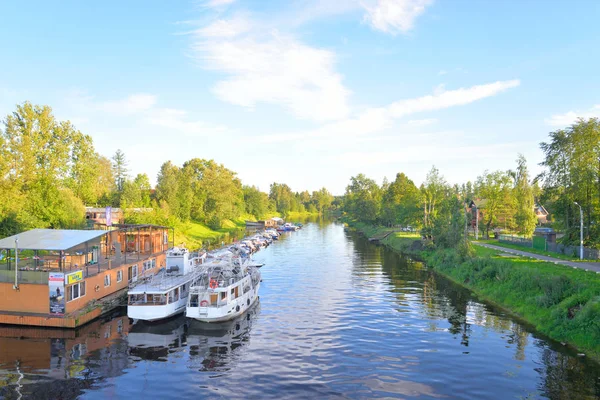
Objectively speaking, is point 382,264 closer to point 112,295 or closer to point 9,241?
point 112,295

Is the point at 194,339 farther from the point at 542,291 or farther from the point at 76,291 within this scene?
the point at 542,291

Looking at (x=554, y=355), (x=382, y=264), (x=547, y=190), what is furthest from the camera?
(x=382, y=264)

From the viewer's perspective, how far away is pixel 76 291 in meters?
37.8

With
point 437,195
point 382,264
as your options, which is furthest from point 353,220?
point 382,264

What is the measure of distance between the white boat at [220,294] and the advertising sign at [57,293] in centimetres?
1067

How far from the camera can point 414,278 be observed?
62156 mm

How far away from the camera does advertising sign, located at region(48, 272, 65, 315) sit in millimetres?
35406

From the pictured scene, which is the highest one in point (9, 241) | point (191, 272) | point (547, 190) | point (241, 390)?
point (547, 190)

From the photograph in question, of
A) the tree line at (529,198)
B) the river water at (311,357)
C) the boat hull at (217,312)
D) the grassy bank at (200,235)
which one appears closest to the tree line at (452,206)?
the tree line at (529,198)

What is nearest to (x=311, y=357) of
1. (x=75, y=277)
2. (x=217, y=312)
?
(x=217, y=312)

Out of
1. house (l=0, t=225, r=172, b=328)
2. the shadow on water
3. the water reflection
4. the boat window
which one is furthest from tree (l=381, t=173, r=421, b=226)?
the water reflection

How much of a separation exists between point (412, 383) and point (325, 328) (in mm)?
12404

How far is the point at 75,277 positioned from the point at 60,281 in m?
1.40

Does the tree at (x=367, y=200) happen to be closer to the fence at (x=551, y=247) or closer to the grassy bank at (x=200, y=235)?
the grassy bank at (x=200, y=235)
